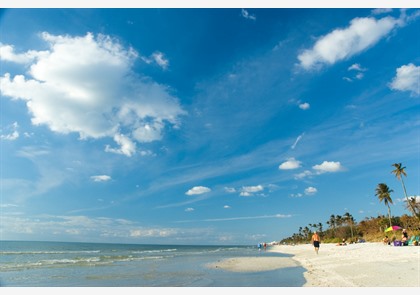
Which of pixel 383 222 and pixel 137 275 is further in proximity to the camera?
pixel 383 222

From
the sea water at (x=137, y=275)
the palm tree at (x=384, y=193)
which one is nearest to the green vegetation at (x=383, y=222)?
the palm tree at (x=384, y=193)

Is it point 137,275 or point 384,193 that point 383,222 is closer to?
point 384,193

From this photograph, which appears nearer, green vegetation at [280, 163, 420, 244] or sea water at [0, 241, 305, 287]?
sea water at [0, 241, 305, 287]

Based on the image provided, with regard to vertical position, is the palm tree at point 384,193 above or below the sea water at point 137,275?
above

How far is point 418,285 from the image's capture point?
32.2 feet

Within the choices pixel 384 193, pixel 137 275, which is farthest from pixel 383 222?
pixel 137 275

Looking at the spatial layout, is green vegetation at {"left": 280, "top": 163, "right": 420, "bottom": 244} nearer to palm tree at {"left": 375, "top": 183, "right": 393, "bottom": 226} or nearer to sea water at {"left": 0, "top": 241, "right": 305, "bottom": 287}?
palm tree at {"left": 375, "top": 183, "right": 393, "bottom": 226}

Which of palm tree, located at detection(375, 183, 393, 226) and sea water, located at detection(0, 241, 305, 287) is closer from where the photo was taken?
sea water, located at detection(0, 241, 305, 287)

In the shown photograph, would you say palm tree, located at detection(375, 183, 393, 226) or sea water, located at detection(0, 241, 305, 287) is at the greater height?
palm tree, located at detection(375, 183, 393, 226)

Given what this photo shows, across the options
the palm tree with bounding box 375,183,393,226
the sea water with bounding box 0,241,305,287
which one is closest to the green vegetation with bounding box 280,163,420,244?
the palm tree with bounding box 375,183,393,226

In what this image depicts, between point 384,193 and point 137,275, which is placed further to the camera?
point 384,193

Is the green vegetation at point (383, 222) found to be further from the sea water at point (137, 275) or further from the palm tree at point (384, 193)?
the sea water at point (137, 275)
